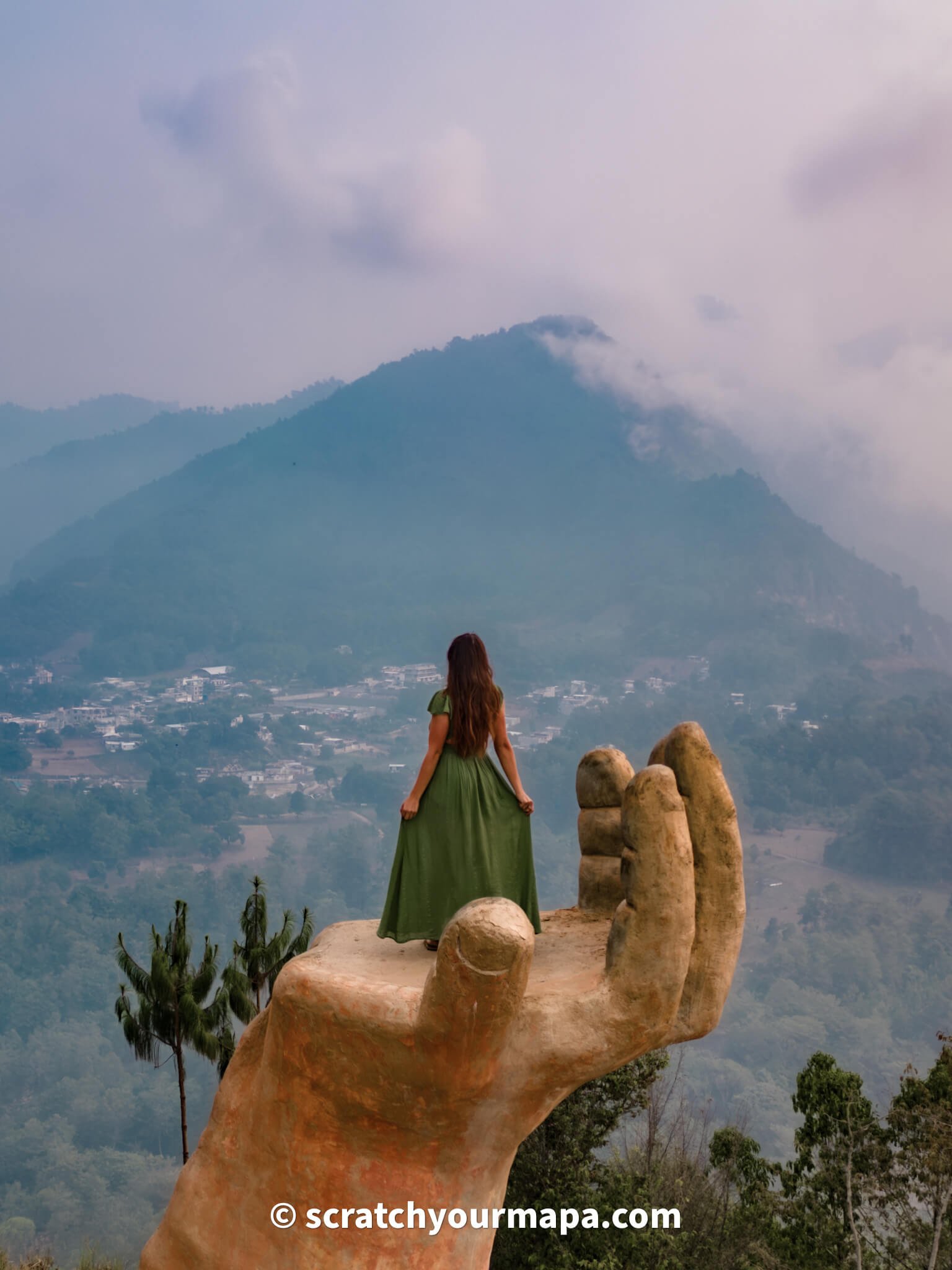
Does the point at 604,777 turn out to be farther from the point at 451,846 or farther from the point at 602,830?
the point at 451,846

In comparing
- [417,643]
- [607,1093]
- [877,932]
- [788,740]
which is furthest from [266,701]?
[607,1093]

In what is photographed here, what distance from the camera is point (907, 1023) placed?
6719 centimetres

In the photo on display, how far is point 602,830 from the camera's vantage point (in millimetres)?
9352

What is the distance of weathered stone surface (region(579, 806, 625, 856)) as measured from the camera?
Answer: 934 cm

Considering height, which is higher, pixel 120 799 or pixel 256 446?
pixel 256 446

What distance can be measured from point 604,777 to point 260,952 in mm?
7483

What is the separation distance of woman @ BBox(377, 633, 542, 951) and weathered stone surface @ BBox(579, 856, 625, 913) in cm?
167

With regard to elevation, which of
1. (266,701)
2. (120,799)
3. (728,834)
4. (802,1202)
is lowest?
(802,1202)

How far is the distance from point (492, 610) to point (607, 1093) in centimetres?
10585

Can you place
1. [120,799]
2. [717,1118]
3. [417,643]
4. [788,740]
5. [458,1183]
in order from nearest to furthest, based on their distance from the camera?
1. [458,1183]
2. [717,1118]
3. [120,799]
4. [788,740]
5. [417,643]

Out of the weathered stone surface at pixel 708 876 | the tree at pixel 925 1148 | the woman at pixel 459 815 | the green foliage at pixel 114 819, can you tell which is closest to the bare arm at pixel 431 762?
the woman at pixel 459 815

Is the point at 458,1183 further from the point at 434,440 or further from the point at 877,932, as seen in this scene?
the point at 434,440

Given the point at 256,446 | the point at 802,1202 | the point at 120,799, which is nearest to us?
the point at 802,1202

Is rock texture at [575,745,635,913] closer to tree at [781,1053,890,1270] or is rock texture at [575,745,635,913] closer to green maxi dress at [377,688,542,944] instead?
green maxi dress at [377,688,542,944]
